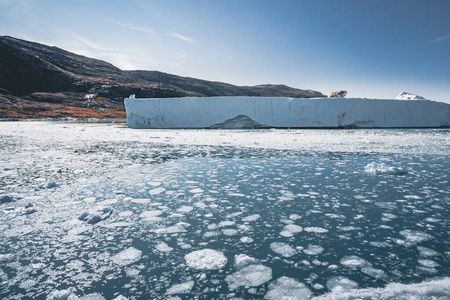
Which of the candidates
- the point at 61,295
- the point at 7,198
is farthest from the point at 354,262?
the point at 7,198

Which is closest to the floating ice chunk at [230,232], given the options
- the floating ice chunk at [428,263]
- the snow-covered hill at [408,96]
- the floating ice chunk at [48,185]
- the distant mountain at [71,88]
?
the floating ice chunk at [428,263]

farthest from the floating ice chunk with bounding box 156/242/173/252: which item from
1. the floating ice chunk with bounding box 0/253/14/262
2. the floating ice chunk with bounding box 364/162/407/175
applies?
the floating ice chunk with bounding box 364/162/407/175

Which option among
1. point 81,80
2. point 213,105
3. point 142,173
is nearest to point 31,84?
point 81,80

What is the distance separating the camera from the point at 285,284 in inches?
36.3

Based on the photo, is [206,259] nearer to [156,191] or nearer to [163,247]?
[163,247]

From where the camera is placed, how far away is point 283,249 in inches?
46.2

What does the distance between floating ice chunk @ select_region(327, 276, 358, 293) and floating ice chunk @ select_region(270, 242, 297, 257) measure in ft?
0.71

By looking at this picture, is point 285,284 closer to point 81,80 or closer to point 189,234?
point 189,234

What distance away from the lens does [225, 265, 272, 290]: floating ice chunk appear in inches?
36.7

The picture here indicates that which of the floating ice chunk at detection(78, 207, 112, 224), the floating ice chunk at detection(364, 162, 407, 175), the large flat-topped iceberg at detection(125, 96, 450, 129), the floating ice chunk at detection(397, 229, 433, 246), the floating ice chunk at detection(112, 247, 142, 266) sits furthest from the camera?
the large flat-topped iceberg at detection(125, 96, 450, 129)

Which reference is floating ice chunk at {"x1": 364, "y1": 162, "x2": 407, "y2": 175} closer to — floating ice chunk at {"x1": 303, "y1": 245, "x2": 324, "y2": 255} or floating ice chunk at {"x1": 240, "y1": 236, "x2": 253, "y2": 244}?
floating ice chunk at {"x1": 303, "y1": 245, "x2": 324, "y2": 255}

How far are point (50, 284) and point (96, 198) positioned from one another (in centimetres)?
104

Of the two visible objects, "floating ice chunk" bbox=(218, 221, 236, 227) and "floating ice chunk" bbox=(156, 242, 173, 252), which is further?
"floating ice chunk" bbox=(218, 221, 236, 227)

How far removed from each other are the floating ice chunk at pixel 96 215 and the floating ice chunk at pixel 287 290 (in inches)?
43.7
